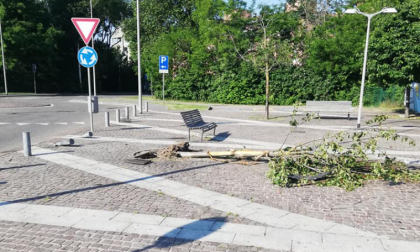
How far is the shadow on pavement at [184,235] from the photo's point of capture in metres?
3.84

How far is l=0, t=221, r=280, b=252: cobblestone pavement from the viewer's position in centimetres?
373

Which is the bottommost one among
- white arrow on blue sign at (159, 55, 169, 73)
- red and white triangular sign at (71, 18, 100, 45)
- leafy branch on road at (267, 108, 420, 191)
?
leafy branch on road at (267, 108, 420, 191)

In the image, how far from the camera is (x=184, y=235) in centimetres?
405

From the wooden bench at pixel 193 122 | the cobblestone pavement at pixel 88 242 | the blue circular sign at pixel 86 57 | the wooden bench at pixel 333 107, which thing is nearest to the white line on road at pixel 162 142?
the wooden bench at pixel 193 122

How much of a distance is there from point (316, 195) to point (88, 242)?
3.59 m

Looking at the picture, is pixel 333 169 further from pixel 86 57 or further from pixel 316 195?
pixel 86 57

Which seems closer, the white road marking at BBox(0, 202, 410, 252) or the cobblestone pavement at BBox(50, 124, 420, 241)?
the white road marking at BBox(0, 202, 410, 252)

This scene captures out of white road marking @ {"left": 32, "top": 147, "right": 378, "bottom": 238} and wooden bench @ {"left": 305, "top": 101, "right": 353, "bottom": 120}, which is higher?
wooden bench @ {"left": 305, "top": 101, "right": 353, "bottom": 120}

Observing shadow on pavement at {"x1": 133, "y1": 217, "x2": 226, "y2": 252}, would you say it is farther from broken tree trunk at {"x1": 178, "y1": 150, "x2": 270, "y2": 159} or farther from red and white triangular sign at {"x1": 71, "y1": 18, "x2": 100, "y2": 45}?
red and white triangular sign at {"x1": 71, "y1": 18, "x2": 100, "y2": 45}

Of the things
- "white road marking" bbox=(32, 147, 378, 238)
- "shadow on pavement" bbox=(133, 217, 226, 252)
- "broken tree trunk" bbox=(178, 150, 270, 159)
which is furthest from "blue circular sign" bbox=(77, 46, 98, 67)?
"shadow on pavement" bbox=(133, 217, 226, 252)

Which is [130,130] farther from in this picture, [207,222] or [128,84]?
[128,84]

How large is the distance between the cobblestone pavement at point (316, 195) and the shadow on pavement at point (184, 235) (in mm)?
1197

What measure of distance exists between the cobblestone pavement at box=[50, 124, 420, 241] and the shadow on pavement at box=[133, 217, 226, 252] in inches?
47.1

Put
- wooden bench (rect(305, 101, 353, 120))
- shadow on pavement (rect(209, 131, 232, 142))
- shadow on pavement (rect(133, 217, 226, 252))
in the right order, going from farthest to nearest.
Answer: wooden bench (rect(305, 101, 353, 120))
shadow on pavement (rect(209, 131, 232, 142))
shadow on pavement (rect(133, 217, 226, 252))
